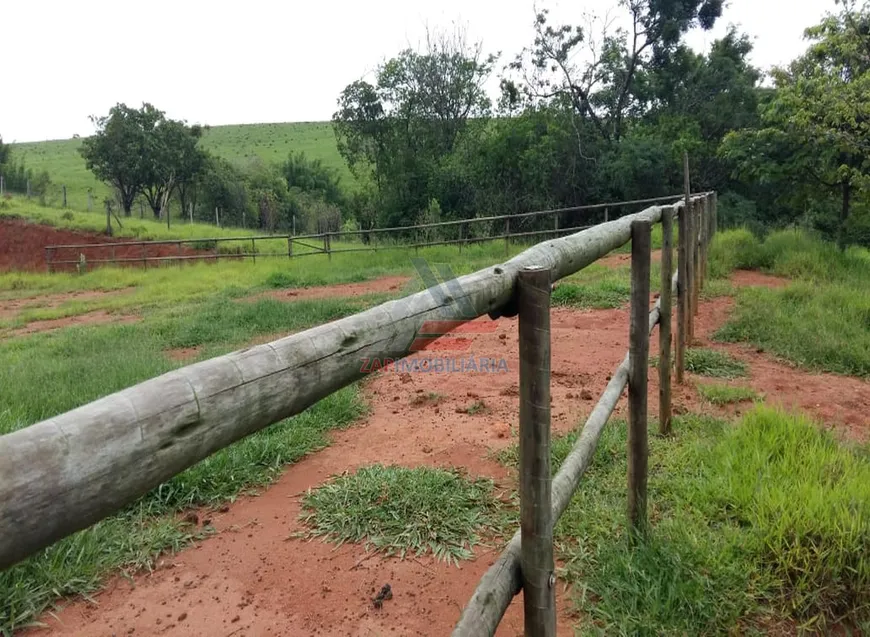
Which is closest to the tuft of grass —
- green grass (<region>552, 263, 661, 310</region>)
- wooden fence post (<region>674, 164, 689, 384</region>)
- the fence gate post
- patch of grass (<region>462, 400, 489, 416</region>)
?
the fence gate post

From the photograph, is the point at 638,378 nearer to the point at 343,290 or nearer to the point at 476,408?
the point at 476,408

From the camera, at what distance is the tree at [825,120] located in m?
8.24

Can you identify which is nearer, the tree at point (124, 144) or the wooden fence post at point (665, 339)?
the wooden fence post at point (665, 339)

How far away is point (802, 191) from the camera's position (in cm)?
1269

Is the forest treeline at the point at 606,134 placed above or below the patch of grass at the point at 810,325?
above

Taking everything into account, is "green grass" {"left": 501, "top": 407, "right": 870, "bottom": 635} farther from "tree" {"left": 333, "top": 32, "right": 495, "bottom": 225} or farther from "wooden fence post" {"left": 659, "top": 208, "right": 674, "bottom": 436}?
"tree" {"left": 333, "top": 32, "right": 495, "bottom": 225}

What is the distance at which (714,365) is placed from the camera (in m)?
4.68

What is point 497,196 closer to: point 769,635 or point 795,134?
point 795,134

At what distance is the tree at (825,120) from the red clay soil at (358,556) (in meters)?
5.66

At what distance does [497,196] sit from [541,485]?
55.7 ft

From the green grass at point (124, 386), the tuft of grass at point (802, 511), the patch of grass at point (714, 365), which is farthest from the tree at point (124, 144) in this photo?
the tuft of grass at point (802, 511)

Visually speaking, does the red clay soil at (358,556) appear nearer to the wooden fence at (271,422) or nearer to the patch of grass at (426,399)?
the patch of grass at (426,399)

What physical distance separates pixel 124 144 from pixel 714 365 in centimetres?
2610

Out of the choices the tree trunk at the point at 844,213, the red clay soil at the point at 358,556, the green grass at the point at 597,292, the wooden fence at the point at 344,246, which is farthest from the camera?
the wooden fence at the point at 344,246
